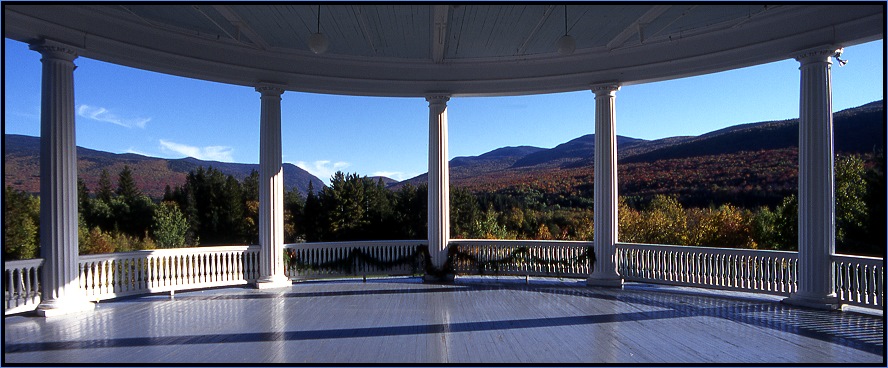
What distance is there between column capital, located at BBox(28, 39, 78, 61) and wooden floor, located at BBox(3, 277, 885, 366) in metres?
4.30

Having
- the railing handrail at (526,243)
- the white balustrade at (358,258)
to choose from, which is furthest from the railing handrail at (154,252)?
the railing handrail at (526,243)

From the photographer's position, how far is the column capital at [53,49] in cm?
809

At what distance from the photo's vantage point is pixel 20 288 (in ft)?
26.0

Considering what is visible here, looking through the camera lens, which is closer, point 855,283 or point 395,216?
point 855,283

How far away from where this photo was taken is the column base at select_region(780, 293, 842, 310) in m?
8.30

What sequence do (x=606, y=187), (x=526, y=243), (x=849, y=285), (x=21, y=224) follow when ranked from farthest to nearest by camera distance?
(x=21, y=224), (x=526, y=243), (x=606, y=187), (x=849, y=285)

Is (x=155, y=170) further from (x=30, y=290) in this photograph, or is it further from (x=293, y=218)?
(x=30, y=290)

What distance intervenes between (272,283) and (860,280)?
11140 mm

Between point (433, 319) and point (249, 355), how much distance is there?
2896 millimetres

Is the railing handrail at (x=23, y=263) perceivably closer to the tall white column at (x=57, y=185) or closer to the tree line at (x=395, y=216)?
the tall white column at (x=57, y=185)

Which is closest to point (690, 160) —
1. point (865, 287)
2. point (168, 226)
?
point (865, 287)

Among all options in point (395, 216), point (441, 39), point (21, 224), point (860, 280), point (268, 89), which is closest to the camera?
point (860, 280)

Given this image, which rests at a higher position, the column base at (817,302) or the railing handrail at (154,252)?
the railing handrail at (154,252)

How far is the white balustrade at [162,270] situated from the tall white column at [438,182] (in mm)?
4170
